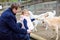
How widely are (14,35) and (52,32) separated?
282 centimetres

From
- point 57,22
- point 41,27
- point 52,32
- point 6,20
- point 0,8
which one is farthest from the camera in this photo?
point 0,8

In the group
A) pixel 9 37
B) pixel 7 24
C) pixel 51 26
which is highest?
pixel 7 24

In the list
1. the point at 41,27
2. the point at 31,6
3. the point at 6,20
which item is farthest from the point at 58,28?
the point at 31,6

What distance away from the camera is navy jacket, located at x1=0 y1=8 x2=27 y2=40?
3740 mm

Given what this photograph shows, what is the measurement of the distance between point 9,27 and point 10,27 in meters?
0.03

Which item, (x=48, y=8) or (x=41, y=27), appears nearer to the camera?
(x=41, y=27)

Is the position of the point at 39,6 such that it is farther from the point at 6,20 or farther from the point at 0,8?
the point at 6,20

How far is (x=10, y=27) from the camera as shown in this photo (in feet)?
12.4

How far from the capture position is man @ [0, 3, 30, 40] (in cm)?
374

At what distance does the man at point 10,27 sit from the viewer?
12.3ft

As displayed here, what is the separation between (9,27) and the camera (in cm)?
380

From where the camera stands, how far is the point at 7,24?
12.4 feet

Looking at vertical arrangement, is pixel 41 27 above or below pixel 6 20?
below

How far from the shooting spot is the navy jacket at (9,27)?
3740 mm
